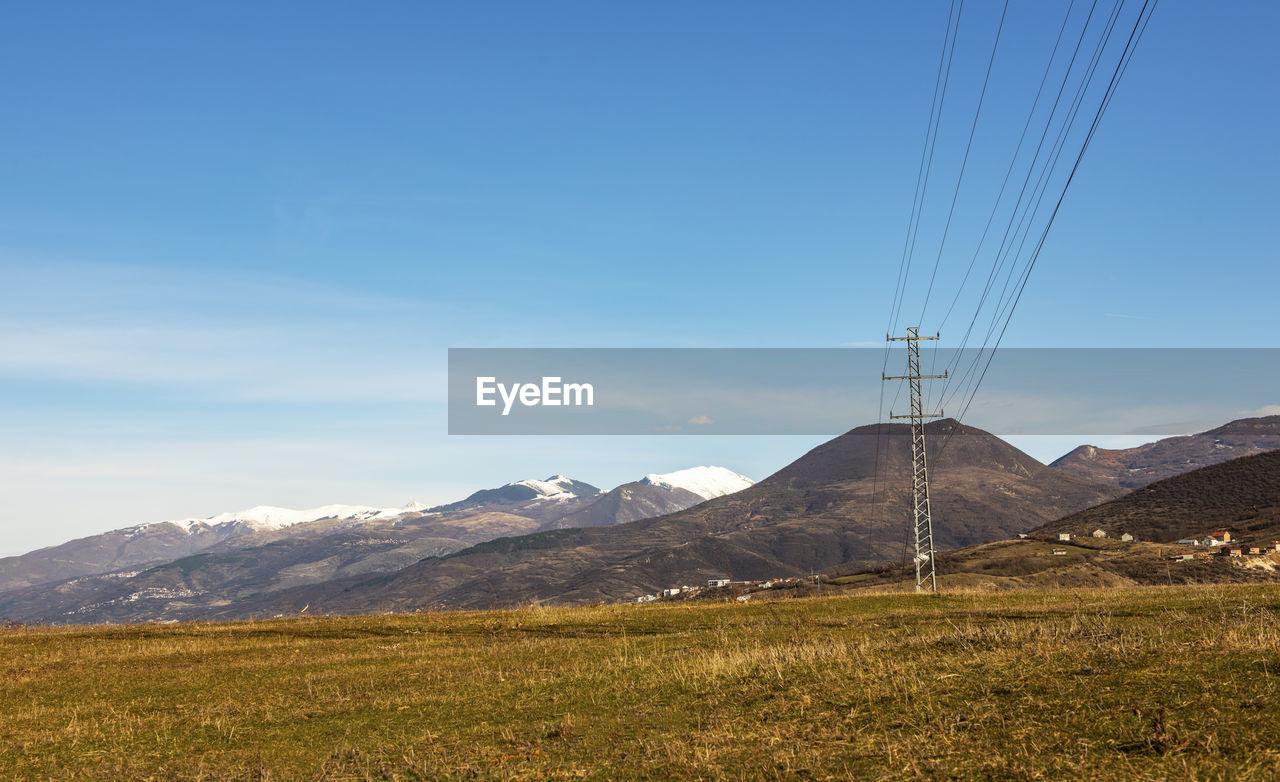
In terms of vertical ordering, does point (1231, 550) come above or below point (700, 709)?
below

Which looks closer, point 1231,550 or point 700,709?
point 700,709

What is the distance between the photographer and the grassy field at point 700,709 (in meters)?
10.6

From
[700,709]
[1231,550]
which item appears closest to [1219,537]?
[1231,550]

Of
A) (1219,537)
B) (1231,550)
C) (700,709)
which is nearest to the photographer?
(700,709)

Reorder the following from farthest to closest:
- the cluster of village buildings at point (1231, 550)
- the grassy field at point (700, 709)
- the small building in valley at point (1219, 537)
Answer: the small building in valley at point (1219, 537)
the cluster of village buildings at point (1231, 550)
the grassy field at point (700, 709)

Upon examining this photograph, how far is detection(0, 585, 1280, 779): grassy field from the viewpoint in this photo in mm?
10555

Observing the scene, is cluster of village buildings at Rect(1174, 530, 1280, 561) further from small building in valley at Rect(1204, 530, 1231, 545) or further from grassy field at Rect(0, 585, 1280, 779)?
grassy field at Rect(0, 585, 1280, 779)

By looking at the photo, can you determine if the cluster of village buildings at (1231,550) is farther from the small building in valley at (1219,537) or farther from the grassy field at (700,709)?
the grassy field at (700,709)

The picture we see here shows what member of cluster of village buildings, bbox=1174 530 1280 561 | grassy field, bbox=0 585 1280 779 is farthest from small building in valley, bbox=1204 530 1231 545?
grassy field, bbox=0 585 1280 779

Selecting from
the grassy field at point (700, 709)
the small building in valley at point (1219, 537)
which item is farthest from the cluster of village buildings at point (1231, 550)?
the grassy field at point (700, 709)

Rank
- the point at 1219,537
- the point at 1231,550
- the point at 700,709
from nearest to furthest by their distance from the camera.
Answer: the point at 700,709, the point at 1231,550, the point at 1219,537

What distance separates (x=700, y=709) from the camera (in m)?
14.3

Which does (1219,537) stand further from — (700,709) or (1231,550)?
(700,709)

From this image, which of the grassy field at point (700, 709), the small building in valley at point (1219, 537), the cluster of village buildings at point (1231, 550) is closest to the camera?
the grassy field at point (700, 709)
